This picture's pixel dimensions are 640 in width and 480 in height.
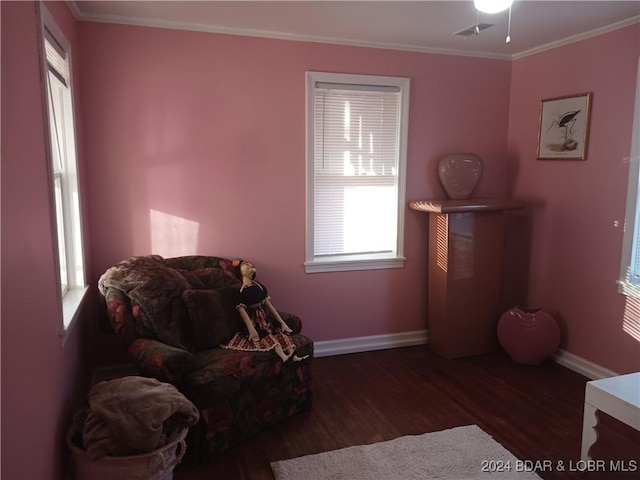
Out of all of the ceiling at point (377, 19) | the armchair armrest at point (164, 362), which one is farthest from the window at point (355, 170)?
the armchair armrest at point (164, 362)

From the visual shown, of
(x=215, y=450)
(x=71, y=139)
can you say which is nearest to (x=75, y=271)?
(x=71, y=139)

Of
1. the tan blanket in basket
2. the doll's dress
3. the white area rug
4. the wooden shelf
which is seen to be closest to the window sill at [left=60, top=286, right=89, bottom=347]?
the tan blanket in basket

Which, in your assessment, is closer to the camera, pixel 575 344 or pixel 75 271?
pixel 75 271

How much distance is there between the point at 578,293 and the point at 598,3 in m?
1.88

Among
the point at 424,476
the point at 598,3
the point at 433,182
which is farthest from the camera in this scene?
the point at 433,182

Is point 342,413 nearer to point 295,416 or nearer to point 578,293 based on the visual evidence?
point 295,416

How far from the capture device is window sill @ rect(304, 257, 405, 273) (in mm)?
3688

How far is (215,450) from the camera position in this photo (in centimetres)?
247

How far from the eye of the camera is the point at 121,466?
1.95m

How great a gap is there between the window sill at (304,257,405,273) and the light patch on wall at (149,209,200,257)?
0.84 m

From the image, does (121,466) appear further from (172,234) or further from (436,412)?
(436,412)

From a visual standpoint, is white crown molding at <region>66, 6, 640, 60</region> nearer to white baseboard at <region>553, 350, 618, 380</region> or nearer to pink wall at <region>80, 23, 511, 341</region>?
pink wall at <region>80, 23, 511, 341</region>

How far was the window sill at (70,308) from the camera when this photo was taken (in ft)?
7.20

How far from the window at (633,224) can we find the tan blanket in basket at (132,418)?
8.96ft
